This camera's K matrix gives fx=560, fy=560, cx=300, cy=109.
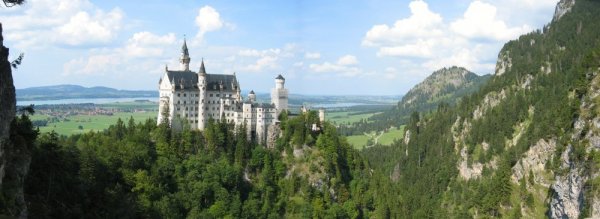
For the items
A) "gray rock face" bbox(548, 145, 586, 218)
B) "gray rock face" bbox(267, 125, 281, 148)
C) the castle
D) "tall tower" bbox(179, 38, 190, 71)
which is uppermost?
"tall tower" bbox(179, 38, 190, 71)

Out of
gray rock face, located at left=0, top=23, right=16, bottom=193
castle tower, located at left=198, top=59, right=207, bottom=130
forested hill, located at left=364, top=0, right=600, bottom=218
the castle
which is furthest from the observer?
forested hill, located at left=364, top=0, right=600, bottom=218

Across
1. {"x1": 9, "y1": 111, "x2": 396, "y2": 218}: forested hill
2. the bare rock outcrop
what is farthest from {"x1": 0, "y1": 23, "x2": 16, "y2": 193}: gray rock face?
the bare rock outcrop

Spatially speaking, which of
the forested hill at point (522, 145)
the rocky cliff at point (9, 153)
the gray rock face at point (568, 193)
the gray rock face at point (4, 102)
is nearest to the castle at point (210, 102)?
the forested hill at point (522, 145)

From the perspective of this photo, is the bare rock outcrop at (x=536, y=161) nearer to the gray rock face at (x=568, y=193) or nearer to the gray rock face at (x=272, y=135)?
the gray rock face at (x=568, y=193)

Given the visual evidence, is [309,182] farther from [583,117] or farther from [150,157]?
[583,117]

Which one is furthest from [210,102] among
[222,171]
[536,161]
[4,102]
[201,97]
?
[536,161]

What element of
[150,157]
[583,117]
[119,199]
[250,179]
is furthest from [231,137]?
[583,117]

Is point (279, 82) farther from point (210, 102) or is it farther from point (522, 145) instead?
point (522, 145)

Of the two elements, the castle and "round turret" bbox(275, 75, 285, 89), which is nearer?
the castle

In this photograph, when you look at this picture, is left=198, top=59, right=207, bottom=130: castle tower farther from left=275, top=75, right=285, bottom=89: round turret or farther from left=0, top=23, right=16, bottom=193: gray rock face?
left=0, top=23, right=16, bottom=193: gray rock face
